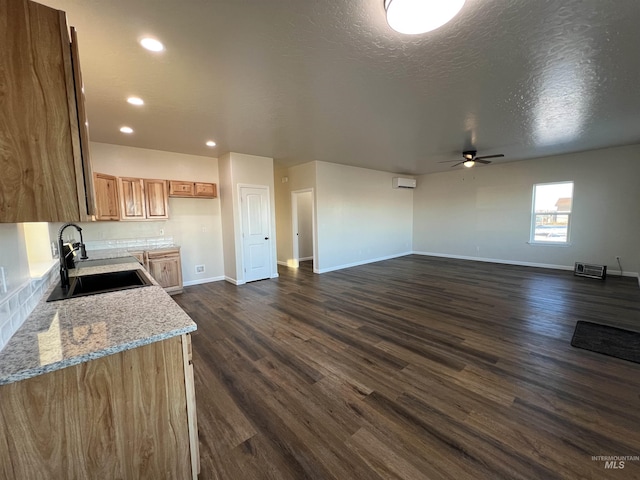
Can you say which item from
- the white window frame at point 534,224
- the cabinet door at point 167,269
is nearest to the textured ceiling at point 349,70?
the cabinet door at point 167,269

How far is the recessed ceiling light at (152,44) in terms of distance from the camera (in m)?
1.87

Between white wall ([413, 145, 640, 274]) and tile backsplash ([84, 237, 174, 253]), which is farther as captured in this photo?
white wall ([413, 145, 640, 274])

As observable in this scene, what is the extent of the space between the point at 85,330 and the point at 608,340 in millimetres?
4586

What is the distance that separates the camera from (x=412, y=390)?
2.17 m

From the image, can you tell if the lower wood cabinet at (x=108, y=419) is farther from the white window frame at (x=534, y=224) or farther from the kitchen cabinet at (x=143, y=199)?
the white window frame at (x=534, y=224)

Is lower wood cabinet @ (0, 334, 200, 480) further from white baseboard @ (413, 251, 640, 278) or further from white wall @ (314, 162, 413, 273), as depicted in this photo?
white baseboard @ (413, 251, 640, 278)

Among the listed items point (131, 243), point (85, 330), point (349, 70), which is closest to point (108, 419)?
point (85, 330)

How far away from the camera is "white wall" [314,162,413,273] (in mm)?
6281

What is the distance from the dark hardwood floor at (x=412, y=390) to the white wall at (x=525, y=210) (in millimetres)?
1997

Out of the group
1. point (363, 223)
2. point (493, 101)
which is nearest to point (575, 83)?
point (493, 101)

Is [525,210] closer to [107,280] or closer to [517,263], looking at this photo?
[517,263]

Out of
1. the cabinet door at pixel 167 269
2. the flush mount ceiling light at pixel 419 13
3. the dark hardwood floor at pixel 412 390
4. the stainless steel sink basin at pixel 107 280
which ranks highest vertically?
the flush mount ceiling light at pixel 419 13

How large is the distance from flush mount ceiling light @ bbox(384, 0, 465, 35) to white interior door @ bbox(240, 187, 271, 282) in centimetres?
426

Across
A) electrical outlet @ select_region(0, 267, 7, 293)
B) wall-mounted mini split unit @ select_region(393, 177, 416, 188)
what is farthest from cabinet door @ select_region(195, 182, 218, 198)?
wall-mounted mini split unit @ select_region(393, 177, 416, 188)
